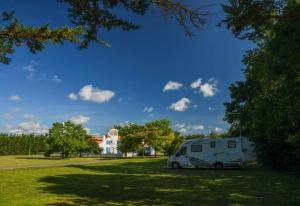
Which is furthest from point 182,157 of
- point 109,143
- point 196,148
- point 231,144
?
point 109,143

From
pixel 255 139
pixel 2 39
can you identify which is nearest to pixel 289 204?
pixel 2 39

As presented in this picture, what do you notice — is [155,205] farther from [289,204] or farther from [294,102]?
[294,102]

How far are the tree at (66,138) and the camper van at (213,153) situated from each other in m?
37.9

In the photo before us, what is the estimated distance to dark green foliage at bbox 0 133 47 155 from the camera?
293 feet

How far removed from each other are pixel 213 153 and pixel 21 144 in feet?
227

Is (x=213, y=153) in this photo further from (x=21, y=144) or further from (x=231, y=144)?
(x=21, y=144)

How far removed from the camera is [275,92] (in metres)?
26.1

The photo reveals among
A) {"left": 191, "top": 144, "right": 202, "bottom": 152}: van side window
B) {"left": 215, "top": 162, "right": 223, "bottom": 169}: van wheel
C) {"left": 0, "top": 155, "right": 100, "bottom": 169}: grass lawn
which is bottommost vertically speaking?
{"left": 215, "top": 162, "right": 223, "bottom": 169}: van wheel

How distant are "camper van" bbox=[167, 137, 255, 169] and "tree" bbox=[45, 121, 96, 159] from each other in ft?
124

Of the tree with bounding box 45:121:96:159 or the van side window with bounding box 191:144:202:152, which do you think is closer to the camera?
the van side window with bounding box 191:144:202:152

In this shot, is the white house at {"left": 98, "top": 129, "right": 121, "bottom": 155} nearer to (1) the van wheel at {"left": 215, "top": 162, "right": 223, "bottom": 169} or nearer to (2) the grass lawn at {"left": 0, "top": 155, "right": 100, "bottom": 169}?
(2) the grass lawn at {"left": 0, "top": 155, "right": 100, "bottom": 169}

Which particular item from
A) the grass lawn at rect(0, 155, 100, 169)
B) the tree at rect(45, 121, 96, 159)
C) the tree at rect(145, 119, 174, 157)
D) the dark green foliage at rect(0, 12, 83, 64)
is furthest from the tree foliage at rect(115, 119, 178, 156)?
the dark green foliage at rect(0, 12, 83, 64)

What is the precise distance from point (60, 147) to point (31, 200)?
186 ft

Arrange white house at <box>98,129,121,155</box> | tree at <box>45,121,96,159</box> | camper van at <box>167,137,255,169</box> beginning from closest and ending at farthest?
camper van at <box>167,137,255,169</box>
tree at <box>45,121,96,159</box>
white house at <box>98,129,121,155</box>
